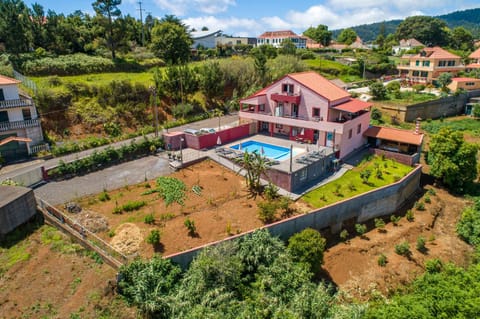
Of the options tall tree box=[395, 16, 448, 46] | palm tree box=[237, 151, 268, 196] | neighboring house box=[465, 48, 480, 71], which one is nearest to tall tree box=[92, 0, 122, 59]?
palm tree box=[237, 151, 268, 196]

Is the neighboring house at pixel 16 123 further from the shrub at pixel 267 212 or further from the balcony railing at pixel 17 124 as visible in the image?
the shrub at pixel 267 212

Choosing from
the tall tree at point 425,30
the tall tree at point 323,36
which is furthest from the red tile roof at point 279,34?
the tall tree at point 425,30

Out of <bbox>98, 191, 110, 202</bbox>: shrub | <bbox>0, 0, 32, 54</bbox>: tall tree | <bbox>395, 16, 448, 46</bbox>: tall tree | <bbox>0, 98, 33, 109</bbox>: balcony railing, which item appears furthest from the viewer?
<bbox>395, 16, 448, 46</bbox>: tall tree

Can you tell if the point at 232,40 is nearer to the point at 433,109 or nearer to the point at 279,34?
the point at 279,34

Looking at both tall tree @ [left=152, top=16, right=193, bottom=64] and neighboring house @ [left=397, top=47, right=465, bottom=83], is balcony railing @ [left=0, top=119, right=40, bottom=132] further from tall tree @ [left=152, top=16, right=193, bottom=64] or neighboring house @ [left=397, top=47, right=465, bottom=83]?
neighboring house @ [left=397, top=47, right=465, bottom=83]

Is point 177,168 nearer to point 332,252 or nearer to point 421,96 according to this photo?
point 332,252

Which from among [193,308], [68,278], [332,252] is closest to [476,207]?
[332,252]
